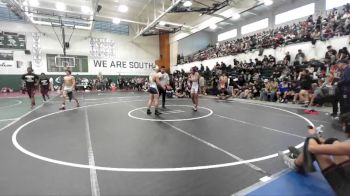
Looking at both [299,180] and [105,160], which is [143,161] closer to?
[105,160]

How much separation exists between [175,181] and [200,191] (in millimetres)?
378

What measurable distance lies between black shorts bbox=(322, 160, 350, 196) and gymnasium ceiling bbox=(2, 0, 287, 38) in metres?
13.6

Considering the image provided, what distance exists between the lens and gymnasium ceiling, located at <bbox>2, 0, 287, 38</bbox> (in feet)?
51.1

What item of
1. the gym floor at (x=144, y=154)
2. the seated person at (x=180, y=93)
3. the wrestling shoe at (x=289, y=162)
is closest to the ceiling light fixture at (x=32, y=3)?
the seated person at (x=180, y=93)

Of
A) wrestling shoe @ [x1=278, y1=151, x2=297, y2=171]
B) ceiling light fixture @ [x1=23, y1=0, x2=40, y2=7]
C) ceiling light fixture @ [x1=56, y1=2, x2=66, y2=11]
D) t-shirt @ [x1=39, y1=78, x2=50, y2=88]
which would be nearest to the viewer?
wrestling shoe @ [x1=278, y1=151, x2=297, y2=171]

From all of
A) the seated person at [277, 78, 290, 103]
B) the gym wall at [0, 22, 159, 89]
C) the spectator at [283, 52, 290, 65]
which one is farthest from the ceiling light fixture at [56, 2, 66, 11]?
the seated person at [277, 78, 290, 103]

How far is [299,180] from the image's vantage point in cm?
276

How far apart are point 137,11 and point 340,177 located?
20852 millimetres

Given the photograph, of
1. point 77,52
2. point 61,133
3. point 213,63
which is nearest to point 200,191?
point 61,133

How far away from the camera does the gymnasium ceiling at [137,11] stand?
1558 centimetres

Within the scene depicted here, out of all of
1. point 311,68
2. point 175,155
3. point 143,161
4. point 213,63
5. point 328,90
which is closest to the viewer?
point 143,161

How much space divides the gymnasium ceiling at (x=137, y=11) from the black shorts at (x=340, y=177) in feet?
44.6

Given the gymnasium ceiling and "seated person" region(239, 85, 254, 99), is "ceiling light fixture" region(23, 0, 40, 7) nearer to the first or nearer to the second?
the gymnasium ceiling

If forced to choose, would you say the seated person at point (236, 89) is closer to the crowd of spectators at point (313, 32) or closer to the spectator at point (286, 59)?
the spectator at point (286, 59)
